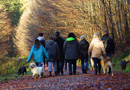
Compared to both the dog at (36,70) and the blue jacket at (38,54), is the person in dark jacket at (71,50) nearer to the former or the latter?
the blue jacket at (38,54)

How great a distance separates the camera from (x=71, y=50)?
1412 cm

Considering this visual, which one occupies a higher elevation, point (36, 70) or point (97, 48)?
point (97, 48)

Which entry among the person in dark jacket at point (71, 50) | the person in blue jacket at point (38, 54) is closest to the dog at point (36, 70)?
the person in blue jacket at point (38, 54)

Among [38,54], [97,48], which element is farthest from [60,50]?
[97,48]

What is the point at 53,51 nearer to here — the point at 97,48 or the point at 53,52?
the point at 53,52

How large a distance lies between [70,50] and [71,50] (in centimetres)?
5

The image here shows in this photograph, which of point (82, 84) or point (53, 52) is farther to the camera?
point (53, 52)

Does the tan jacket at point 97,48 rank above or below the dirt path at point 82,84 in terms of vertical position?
above

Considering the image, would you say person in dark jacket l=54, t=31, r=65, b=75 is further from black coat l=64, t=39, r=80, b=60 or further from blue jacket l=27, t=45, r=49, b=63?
blue jacket l=27, t=45, r=49, b=63

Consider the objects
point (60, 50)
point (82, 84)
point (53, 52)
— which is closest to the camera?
point (82, 84)

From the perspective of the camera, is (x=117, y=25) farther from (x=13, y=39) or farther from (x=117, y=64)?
(x=13, y=39)

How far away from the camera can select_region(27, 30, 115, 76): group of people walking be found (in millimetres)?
12820

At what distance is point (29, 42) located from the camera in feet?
199

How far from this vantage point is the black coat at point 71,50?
14055 mm
